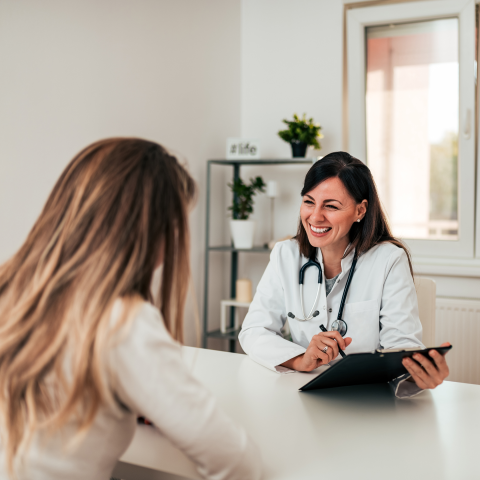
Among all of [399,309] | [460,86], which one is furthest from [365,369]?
[460,86]

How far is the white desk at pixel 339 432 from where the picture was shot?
87 centimetres

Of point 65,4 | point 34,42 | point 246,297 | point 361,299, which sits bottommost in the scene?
point 246,297

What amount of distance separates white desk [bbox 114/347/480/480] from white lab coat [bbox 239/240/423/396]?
0.19m

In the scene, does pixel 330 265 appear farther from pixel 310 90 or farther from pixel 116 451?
pixel 310 90

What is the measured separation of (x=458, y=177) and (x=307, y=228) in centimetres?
171

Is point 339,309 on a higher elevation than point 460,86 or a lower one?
lower

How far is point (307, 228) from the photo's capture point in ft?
5.55

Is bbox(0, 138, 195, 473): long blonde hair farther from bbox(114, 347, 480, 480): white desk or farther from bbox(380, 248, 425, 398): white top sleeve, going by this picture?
bbox(380, 248, 425, 398): white top sleeve

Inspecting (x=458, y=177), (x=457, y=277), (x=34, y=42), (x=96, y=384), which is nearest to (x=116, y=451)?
(x=96, y=384)

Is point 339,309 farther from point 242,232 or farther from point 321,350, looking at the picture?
point 242,232

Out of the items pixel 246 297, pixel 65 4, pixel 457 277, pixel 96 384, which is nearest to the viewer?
pixel 96 384

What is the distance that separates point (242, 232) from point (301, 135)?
25.9 inches

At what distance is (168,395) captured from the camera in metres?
0.70

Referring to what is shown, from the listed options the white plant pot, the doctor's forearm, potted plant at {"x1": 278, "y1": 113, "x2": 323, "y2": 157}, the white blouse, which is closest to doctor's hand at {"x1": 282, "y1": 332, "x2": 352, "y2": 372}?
the doctor's forearm
